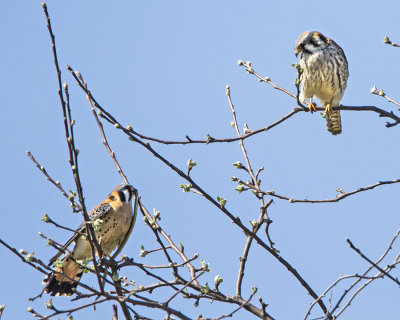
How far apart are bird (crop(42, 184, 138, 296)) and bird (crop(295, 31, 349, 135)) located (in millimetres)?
2346

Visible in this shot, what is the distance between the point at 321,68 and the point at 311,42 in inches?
14.5

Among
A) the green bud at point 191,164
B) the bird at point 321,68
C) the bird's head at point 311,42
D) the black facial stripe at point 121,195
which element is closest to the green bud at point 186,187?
the green bud at point 191,164

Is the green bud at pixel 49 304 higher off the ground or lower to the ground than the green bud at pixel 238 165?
lower

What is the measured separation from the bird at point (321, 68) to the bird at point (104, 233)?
2346 mm

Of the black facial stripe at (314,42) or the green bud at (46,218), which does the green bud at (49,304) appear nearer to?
the green bud at (46,218)

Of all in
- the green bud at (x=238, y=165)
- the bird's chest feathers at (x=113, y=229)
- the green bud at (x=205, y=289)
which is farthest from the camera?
the bird's chest feathers at (x=113, y=229)

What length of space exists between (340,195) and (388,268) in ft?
1.97

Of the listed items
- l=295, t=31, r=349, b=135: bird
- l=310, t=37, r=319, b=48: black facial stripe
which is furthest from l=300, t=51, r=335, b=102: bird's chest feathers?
l=310, t=37, r=319, b=48: black facial stripe

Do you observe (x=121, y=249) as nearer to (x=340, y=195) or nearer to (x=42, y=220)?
(x=42, y=220)

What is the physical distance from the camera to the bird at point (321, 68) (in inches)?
247

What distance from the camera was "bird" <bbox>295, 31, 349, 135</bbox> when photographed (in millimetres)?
6285

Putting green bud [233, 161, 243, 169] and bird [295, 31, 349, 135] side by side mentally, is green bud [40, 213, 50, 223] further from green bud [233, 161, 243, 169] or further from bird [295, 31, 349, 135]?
bird [295, 31, 349, 135]

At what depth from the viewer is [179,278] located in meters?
3.29

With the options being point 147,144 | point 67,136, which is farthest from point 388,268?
point 67,136
